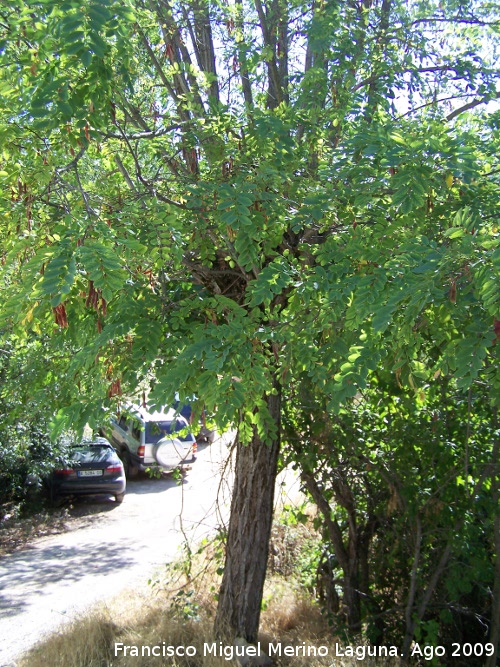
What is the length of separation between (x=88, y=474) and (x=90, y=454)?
0.46m

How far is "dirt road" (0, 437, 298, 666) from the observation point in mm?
8109

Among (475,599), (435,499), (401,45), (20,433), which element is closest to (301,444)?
(435,499)

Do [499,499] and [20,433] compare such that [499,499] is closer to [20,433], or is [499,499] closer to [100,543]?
[100,543]

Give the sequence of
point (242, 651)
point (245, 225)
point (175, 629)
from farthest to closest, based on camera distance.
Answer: point (175, 629)
point (242, 651)
point (245, 225)

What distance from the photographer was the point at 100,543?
12.7 m

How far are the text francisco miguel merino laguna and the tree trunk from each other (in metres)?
0.26

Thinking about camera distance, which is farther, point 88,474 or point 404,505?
point 88,474

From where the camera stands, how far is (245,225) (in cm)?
416

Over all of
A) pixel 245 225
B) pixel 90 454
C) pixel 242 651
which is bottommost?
pixel 242 651

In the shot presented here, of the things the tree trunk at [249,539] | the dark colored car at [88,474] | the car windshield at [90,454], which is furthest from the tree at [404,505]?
the car windshield at [90,454]

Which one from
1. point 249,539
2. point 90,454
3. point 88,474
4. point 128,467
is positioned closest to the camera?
point 249,539

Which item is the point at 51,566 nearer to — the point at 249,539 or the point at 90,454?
the point at 90,454

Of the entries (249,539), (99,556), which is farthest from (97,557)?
(249,539)

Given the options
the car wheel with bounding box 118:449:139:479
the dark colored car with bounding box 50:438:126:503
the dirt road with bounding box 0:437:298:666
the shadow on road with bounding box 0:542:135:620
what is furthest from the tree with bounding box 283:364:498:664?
the car wheel with bounding box 118:449:139:479
